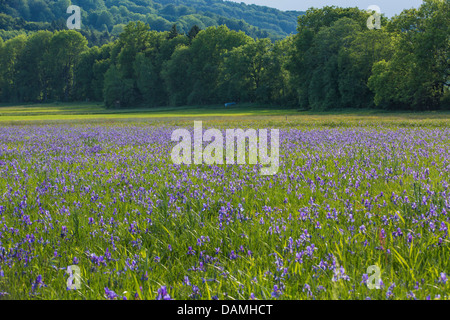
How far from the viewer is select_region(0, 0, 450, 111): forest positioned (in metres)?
49.9

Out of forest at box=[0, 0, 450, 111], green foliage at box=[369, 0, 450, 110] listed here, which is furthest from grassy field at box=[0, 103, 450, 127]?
forest at box=[0, 0, 450, 111]

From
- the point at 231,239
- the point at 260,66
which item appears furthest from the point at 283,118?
the point at 260,66

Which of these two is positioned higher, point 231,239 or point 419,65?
point 419,65

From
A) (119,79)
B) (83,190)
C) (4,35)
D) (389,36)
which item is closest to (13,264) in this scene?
(83,190)

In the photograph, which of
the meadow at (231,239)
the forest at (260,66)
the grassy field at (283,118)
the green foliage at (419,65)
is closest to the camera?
the meadow at (231,239)

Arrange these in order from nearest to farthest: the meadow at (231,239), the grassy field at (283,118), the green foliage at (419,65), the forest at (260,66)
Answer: the meadow at (231,239) → the grassy field at (283,118) → the green foliage at (419,65) → the forest at (260,66)

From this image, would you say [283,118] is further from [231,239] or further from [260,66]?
[260,66]

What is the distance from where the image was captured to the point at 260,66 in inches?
3460

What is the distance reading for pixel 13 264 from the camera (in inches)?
143

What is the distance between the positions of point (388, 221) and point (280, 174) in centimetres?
314

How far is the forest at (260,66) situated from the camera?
49.9 m

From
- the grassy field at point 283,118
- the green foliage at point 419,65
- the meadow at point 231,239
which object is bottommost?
the meadow at point 231,239

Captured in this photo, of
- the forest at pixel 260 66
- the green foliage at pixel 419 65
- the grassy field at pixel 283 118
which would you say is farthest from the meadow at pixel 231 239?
the forest at pixel 260 66

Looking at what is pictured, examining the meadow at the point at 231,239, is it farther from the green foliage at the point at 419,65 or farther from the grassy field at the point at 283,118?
the green foliage at the point at 419,65
